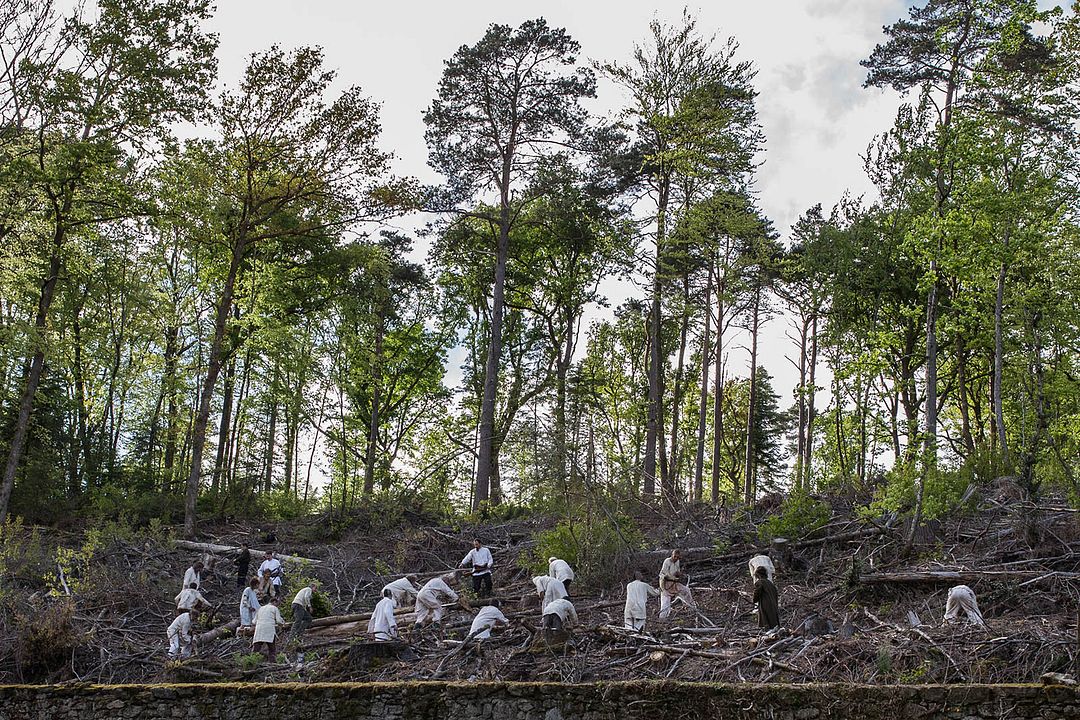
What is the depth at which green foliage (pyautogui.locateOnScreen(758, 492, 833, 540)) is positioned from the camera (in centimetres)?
1744

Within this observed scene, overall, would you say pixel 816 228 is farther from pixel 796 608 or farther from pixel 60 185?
pixel 60 185

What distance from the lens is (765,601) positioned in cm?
1312

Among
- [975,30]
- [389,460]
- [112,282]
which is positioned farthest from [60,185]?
[975,30]

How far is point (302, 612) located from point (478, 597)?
136 inches

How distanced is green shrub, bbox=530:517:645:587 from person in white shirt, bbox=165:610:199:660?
21.8ft

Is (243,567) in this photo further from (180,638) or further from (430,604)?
(430,604)

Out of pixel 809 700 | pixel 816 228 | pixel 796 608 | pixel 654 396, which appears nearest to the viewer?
pixel 809 700

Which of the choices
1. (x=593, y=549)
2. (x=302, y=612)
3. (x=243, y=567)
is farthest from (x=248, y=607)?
(x=593, y=549)

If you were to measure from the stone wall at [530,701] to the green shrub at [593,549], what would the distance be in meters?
7.09

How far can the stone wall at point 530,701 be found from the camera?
870cm

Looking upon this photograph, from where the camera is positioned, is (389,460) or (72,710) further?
(389,460)

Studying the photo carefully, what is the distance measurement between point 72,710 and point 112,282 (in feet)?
69.8

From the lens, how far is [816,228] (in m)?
30.2

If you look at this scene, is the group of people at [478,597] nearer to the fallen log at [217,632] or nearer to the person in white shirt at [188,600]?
the person in white shirt at [188,600]
